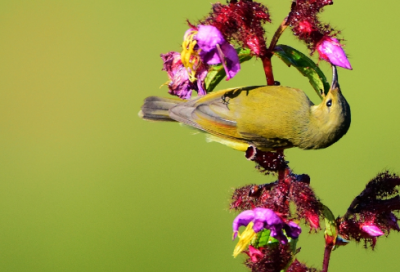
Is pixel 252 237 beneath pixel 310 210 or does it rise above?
beneath

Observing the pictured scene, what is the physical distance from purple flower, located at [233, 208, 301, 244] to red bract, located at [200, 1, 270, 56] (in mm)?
864

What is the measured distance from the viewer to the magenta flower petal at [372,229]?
2854mm

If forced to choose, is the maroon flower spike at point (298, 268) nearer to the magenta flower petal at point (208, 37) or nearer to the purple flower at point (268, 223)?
the purple flower at point (268, 223)

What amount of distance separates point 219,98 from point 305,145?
0.69 metres

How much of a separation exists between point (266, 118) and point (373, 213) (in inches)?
43.0

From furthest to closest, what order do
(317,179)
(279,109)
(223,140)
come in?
(317,179) < (223,140) < (279,109)

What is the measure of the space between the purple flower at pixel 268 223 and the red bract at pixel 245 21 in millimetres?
864

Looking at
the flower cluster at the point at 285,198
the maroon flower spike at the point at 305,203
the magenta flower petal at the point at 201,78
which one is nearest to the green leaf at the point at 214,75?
the magenta flower petal at the point at 201,78

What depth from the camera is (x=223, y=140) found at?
3998mm

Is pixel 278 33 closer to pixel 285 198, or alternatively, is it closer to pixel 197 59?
pixel 197 59

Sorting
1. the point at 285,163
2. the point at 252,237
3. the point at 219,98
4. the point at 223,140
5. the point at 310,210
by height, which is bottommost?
the point at 252,237

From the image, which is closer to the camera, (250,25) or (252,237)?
(252,237)

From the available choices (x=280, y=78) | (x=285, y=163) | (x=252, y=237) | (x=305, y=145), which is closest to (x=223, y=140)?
(x=305, y=145)

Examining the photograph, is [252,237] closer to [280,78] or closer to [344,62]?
[344,62]
